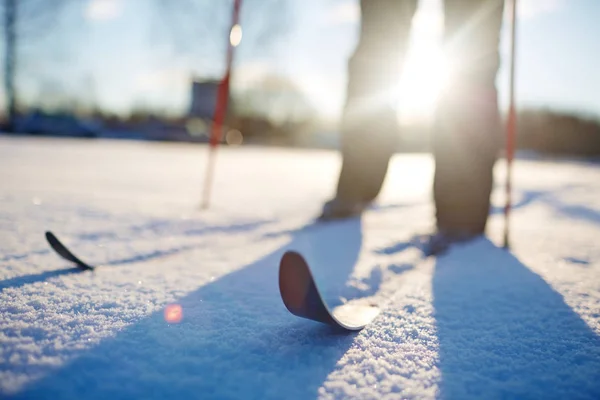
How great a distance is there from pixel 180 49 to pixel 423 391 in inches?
585

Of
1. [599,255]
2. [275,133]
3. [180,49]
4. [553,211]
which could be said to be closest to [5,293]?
[599,255]

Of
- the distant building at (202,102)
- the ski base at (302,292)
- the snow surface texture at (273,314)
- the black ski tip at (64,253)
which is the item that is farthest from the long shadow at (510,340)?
the distant building at (202,102)

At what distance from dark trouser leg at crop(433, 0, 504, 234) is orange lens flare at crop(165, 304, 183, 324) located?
132 centimetres

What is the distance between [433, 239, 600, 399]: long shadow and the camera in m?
0.68

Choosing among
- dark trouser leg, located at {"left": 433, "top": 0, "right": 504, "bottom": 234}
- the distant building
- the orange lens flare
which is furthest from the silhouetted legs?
the distant building

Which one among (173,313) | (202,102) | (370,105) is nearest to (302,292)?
(173,313)

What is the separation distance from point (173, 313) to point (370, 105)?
1.78 meters

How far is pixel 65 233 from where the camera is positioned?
158 cm

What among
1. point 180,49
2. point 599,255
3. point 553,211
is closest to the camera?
point 599,255

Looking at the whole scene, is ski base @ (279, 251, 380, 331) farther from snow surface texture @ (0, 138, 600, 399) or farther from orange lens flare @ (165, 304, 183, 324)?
orange lens flare @ (165, 304, 183, 324)

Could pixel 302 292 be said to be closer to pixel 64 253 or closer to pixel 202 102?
pixel 64 253

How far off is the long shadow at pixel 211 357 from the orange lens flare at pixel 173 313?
1 centimetres

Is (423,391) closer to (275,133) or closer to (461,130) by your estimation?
(461,130)

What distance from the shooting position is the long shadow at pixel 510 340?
680mm
